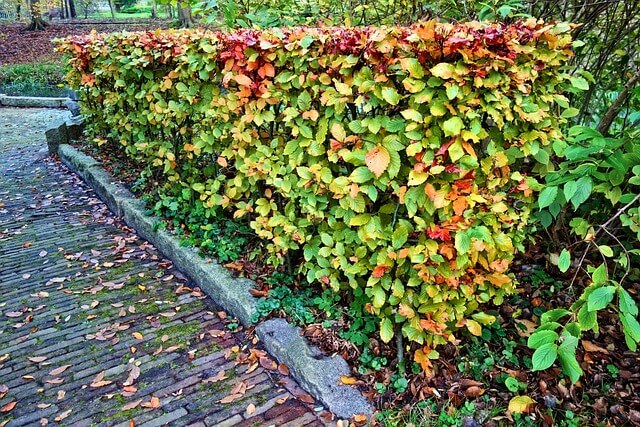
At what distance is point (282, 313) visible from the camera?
136 inches

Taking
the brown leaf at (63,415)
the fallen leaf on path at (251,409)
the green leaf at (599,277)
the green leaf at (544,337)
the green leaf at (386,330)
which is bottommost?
the fallen leaf on path at (251,409)

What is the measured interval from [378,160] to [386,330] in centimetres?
99

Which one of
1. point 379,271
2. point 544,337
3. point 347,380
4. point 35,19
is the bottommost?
point 347,380

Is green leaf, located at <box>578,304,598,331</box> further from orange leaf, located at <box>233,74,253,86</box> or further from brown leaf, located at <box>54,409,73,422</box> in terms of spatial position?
brown leaf, located at <box>54,409,73,422</box>

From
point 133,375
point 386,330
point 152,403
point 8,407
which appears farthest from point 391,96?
point 8,407

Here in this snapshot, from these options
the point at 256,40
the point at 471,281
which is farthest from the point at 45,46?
the point at 471,281

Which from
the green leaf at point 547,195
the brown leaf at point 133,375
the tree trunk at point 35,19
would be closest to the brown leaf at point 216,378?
the brown leaf at point 133,375

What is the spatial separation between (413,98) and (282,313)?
1.74 metres

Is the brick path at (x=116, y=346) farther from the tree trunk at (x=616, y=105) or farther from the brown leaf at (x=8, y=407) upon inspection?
the tree trunk at (x=616, y=105)

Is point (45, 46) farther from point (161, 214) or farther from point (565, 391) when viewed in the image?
point (565, 391)

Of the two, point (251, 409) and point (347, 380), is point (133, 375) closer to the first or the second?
point (251, 409)

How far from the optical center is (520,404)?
8.64 ft

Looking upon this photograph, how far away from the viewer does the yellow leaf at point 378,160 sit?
2.54 meters

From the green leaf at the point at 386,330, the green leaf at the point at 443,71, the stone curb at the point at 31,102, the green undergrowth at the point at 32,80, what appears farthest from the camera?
the green undergrowth at the point at 32,80
